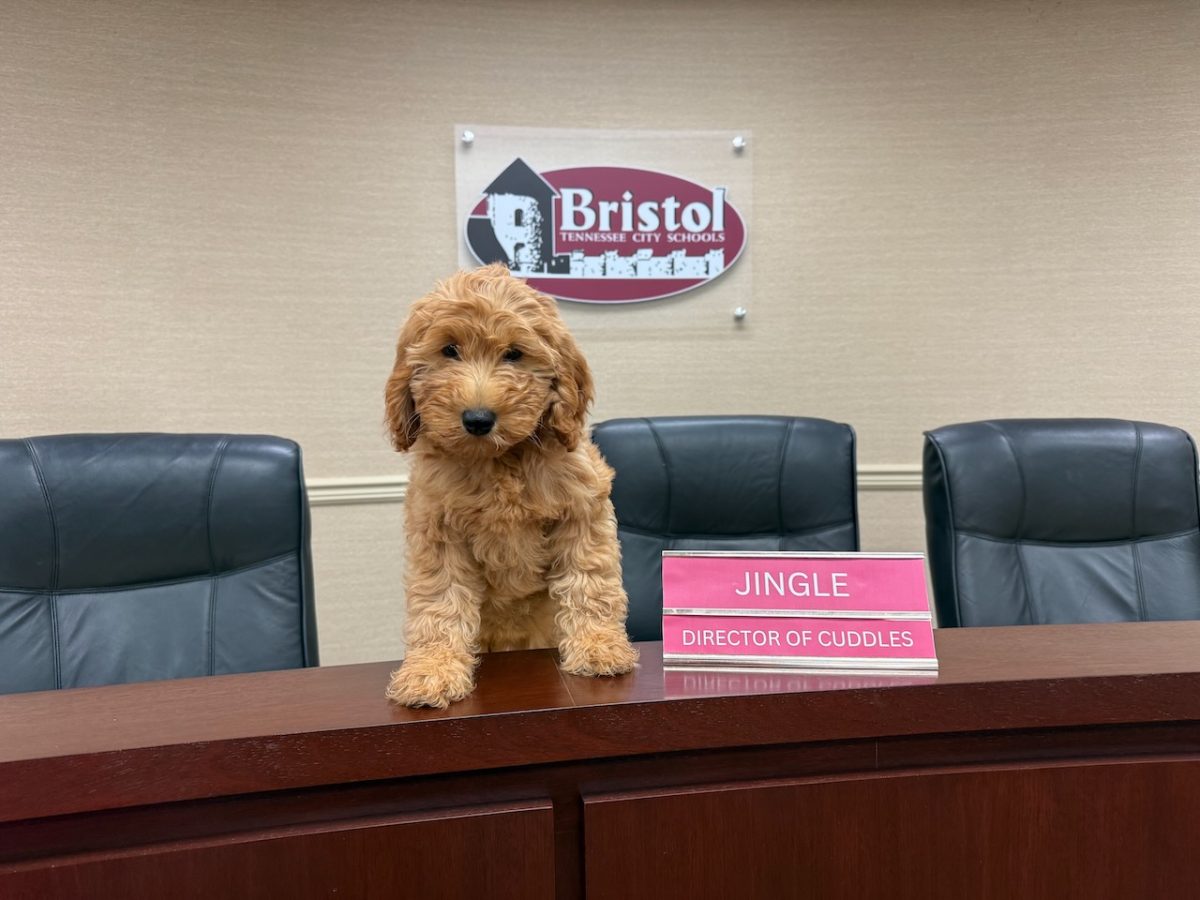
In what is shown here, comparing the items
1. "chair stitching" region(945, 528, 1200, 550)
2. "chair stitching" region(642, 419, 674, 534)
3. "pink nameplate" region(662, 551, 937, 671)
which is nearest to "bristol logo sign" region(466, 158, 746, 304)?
"chair stitching" region(642, 419, 674, 534)

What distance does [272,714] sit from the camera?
74cm

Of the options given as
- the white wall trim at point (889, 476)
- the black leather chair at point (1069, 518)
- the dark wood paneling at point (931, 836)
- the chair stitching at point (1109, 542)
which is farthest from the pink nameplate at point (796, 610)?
the white wall trim at point (889, 476)

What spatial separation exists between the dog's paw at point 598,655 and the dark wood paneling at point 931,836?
147 mm

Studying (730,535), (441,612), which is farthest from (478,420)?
(730,535)

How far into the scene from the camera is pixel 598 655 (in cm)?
82

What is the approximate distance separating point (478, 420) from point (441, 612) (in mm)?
258

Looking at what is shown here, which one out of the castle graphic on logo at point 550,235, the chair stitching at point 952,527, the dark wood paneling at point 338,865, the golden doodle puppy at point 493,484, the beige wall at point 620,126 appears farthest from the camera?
the castle graphic on logo at point 550,235

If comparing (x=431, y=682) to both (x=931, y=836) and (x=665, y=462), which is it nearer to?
(x=931, y=836)

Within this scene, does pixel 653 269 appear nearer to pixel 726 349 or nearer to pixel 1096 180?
pixel 726 349

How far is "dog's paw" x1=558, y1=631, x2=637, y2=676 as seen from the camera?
2.69 ft

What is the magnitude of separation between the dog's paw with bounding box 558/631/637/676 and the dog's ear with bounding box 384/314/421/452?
0.33 metres

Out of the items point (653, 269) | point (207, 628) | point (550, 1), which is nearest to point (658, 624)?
point (207, 628)

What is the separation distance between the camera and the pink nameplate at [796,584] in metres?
0.84

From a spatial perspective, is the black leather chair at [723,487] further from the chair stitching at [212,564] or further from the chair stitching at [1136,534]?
the chair stitching at [212,564]
